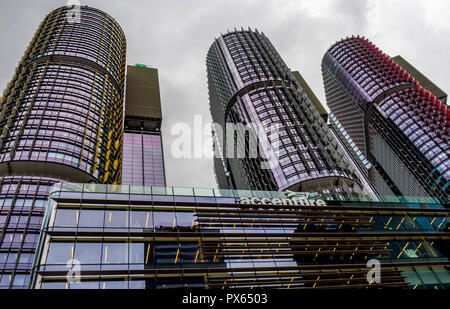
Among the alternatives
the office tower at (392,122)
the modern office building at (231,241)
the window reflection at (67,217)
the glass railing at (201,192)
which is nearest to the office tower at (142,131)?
the office tower at (392,122)

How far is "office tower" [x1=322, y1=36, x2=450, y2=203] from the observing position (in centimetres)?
13675

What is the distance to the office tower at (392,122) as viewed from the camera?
137 m

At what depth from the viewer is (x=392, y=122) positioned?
156125mm

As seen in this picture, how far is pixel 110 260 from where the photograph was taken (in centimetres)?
2980

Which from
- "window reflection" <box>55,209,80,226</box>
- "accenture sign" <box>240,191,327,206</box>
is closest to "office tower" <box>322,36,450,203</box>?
"accenture sign" <box>240,191,327,206</box>

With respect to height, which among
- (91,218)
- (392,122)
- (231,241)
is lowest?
(231,241)

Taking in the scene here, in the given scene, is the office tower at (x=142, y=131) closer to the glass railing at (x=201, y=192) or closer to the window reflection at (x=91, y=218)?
the glass railing at (x=201, y=192)

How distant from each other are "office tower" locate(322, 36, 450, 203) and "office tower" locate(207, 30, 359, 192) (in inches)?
1955

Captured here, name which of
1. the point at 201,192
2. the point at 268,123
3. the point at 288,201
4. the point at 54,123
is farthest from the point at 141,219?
the point at 268,123

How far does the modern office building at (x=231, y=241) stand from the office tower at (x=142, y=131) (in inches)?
3971

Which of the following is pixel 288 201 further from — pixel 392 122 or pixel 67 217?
pixel 392 122

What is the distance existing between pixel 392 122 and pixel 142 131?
106 meters
